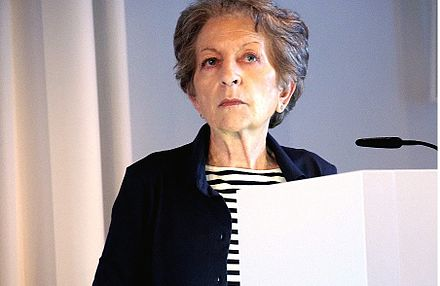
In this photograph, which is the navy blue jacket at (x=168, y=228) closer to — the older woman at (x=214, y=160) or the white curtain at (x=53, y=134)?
the older woman at (x=214, y=160)

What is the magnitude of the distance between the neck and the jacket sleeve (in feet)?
0.58

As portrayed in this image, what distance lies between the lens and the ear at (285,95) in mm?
1859

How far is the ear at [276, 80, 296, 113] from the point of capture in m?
1.86

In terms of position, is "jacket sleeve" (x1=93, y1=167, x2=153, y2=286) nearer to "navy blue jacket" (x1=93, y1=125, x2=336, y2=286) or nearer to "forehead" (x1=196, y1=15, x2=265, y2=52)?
"navy blue jacket" (x1=93, y1=125, x2=336, y2=286)

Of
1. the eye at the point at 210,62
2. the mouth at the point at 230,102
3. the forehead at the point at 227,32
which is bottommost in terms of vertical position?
the mouth at the point at 230,102

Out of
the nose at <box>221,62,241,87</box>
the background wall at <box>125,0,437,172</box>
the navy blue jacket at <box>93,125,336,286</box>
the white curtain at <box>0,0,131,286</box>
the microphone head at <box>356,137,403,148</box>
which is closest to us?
the microphone head at <box>356,137,403,148</box>

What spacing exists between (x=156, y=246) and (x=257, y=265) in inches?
38.6

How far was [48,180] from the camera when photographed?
7.23 ft

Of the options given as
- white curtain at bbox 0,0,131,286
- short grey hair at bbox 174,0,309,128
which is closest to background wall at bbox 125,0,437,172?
white curtain at bbox 0,0,131,286

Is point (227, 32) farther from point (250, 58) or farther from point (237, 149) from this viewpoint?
point (237, 149)

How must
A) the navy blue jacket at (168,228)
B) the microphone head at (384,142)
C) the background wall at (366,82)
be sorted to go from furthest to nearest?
the background wall at (366,82), the navy blue jacket at (168,228), the microphone head at (384,142)

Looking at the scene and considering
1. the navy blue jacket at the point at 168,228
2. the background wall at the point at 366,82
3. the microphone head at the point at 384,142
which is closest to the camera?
the microphone head at the point at 384,142

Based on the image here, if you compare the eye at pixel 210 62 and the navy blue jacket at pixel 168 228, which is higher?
the eye at pixel 210 62

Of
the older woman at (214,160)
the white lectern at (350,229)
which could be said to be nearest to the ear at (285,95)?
the older woman at (214,160)
